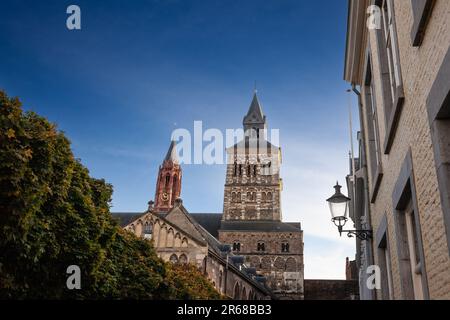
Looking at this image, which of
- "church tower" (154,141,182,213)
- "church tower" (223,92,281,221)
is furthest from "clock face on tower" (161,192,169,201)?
"church tower" (223,92,281,221)

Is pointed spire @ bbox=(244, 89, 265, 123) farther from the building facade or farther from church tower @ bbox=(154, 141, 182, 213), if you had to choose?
the building facade

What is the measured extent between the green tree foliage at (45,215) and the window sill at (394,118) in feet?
18.8

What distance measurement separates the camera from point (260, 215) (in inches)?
2520

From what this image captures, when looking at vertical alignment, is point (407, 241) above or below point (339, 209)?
below

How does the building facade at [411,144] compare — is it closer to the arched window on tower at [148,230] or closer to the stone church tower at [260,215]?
the arched window on tower at [148,230]

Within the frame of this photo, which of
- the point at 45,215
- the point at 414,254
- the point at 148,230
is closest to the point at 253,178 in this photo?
the point at 148,230

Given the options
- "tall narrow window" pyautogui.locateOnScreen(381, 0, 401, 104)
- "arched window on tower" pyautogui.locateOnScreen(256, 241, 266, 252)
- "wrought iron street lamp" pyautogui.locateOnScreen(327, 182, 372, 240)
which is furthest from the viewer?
"arched window on tower" pyautogui.locateOnScreen(256, 241, 266, 252)

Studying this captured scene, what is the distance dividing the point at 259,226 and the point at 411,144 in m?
57.2

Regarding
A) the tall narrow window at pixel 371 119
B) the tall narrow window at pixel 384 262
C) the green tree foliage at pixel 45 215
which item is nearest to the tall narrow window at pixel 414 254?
the tall narrow window at pixel 384 262

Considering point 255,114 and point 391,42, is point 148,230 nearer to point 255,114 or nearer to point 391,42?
point 391,42

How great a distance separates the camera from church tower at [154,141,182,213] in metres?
72.5

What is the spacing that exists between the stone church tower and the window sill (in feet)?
169

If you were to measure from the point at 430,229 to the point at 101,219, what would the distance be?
856 centimetres

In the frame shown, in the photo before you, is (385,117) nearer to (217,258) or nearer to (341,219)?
(341,219)
